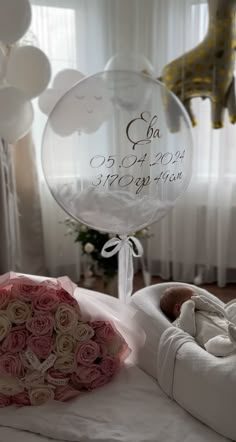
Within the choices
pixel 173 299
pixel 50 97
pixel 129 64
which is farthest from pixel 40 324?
pixel 129 64

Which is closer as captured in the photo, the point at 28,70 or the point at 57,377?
the point at 57,377

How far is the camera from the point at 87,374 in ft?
3.22

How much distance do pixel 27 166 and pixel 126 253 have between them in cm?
159

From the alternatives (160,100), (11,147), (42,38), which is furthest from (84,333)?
(42,38)

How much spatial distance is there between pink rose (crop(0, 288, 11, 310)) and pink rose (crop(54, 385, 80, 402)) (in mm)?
225

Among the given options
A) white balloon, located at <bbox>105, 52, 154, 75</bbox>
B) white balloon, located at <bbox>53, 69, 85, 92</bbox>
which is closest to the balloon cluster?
white balloon, located at <bbox>53, 69, 85, 92</bbox>

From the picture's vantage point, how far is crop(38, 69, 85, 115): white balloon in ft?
6.56

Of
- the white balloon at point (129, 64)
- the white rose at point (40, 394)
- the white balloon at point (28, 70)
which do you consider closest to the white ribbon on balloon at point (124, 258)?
the white rose at point (40, 394)

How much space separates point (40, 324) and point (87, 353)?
0.42 ft

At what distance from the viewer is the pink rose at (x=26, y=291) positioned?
3.29 ft

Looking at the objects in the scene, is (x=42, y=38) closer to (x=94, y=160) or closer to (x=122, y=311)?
(x=94, y=160)

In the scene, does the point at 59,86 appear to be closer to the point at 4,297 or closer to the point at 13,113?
the point at 13,113

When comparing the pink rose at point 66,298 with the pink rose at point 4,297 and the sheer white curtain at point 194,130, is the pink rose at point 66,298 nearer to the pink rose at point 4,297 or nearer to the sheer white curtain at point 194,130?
the pink rose at point 4,297

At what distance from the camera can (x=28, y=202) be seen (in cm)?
281
